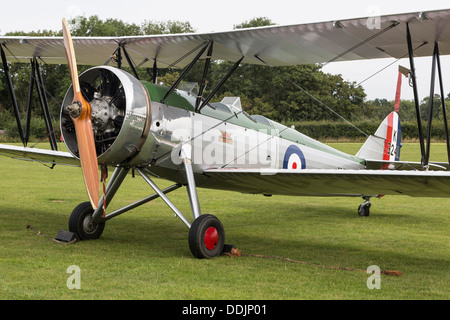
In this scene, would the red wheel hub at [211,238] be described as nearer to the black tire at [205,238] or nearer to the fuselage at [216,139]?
the black tire at [205,238]

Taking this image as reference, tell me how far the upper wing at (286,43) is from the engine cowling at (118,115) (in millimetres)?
1294

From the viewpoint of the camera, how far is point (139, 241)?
727 centimetres

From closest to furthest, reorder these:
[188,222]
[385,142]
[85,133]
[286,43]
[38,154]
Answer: [85,133] → [188,222] → [286,43] → [38,154] → [385,142]

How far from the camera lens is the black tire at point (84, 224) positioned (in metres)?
7.06

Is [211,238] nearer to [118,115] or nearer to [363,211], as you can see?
[118,115]

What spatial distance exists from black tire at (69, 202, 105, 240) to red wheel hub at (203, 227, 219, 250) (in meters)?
1.98

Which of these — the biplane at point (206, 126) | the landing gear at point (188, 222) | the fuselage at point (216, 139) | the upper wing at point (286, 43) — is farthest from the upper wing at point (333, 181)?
the upper wing at point (286, 43)

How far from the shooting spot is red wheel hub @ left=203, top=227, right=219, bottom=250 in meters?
6.11

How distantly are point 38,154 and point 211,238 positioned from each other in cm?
353

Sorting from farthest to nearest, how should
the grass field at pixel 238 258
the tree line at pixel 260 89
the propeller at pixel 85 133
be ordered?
the tree line at pixel 260 89
the propeller at pixel 85 133
the grass field at pixel 238 258

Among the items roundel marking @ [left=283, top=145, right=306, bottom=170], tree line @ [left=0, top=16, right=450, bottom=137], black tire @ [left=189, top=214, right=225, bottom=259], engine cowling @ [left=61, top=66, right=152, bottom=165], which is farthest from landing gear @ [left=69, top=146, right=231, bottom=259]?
tree line @ [left=0, top=16, right=450, bottom=137]

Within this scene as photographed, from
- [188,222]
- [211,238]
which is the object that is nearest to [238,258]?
[211,238]

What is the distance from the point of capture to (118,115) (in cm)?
609
